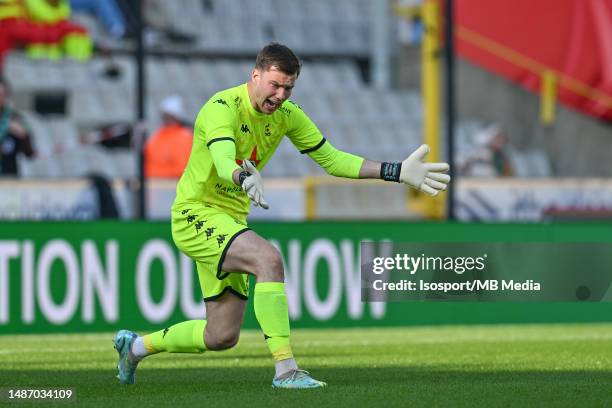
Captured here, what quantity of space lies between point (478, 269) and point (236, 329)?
2.99 meters

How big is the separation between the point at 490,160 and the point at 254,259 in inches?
575

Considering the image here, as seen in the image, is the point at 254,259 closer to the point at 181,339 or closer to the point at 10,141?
the point at 181,339

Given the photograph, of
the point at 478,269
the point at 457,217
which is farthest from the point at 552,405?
the point at 457,217

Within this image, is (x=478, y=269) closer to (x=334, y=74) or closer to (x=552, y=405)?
(x=552, y=405)

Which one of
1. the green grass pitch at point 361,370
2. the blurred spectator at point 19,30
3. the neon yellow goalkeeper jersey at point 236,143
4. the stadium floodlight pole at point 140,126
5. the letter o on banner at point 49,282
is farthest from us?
the blurred spectator at point 19,30

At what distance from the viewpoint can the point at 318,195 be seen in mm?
19516

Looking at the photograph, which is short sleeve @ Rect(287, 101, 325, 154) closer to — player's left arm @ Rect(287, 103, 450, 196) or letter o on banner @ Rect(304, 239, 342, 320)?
player's left arm @ Rect(287, 103, 450, 196)

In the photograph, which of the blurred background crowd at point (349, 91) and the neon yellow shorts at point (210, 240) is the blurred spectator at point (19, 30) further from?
the neon yellow shorts at point (210, 240)

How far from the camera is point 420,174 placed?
9055 mm

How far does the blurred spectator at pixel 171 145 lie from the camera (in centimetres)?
1875

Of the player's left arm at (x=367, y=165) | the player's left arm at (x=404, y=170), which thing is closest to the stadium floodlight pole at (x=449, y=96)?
the player's left arm at (x=367, y=165)

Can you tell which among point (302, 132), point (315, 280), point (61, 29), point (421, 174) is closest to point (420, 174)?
point (421, 174)

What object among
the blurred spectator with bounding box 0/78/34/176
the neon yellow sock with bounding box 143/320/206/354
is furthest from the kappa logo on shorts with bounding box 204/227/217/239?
the blurred spectator with bounding box 0/78/34/176

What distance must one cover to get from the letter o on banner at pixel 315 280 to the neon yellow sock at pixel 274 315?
741cm
